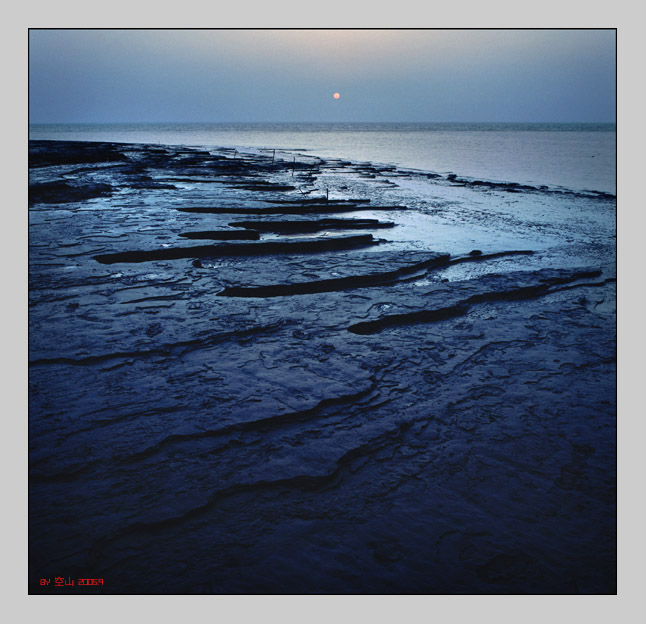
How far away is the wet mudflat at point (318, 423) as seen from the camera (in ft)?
6.22

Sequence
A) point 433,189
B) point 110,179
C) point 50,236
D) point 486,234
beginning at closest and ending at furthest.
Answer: point 50,236, point 486,234, point 110,179, point 433,189

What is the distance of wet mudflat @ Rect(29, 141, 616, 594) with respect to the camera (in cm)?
190

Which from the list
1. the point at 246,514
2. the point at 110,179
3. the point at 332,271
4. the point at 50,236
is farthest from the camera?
the point at 110,179

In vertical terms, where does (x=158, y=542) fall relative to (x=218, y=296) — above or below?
below

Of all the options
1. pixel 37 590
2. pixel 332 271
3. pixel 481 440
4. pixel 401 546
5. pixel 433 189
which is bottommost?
pixel 37 590

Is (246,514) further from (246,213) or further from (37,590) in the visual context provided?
(246,213)

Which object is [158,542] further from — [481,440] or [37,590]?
[481,440]

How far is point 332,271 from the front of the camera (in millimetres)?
5207

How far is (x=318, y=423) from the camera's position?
2670mm

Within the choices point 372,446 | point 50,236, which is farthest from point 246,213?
point 372,446

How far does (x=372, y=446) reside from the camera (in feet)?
8.21

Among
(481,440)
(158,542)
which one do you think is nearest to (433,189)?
(481,440)

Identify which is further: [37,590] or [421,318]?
[421,318]

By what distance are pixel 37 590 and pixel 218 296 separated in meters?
2.80
